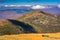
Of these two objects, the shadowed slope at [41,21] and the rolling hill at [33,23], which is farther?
the shadowed slope at [41,21]

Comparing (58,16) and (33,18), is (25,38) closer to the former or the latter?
(33,18)

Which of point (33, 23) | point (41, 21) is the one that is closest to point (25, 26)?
point (33, 23)

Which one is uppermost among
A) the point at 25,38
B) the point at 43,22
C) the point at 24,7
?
the point at 24,7

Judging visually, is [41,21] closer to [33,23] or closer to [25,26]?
[33,23]

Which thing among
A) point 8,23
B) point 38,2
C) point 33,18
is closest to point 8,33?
point 8,23

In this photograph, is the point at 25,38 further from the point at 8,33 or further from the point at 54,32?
the point at 54,32

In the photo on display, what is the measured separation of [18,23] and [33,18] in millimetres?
486

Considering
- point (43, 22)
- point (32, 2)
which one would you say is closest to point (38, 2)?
point (32, 2)

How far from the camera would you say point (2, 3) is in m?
6.08

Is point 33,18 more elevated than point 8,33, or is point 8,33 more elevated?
point 33,18

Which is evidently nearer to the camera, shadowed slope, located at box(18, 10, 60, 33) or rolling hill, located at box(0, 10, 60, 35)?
rolling hill, located at box(0, 10, 60, 35)

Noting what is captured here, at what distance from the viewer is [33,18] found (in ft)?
20.2

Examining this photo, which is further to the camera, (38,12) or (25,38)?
(38,12)

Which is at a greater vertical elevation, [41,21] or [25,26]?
[41,21]
